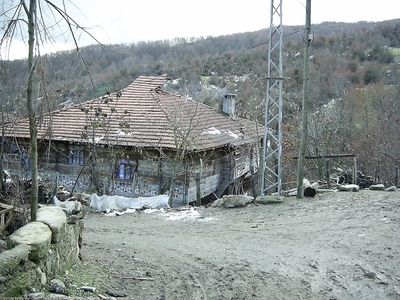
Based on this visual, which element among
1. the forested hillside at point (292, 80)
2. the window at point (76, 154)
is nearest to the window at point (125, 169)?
the window at point (76, 154)

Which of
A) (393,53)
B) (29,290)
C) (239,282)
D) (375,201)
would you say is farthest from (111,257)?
(393,53)

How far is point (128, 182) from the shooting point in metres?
17.6

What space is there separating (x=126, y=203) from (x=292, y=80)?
28636 mm

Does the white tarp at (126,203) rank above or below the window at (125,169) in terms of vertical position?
below

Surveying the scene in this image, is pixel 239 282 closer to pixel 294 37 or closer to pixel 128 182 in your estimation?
pixel 128 182

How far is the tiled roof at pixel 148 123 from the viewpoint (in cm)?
1664

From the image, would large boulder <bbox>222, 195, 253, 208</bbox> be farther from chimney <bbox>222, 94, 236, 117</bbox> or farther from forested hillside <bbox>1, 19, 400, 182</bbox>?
chimney <bbox>222, 94, 236, 117</bbox>

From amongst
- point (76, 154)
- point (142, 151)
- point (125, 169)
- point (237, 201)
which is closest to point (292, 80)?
point (142, 151)

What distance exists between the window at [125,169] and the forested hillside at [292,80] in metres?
3.18

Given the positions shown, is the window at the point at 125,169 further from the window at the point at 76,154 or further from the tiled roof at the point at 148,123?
the window at the point at 76,154

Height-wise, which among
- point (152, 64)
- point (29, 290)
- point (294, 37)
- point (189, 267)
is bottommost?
point (189, 267)

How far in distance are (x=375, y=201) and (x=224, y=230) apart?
5.07 meters

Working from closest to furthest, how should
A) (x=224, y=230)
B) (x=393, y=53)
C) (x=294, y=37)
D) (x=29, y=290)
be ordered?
(x=29, y=290) < (x=224, y=230) < (x=393, y=53) < (x=294, y=37)

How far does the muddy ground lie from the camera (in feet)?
20.4
